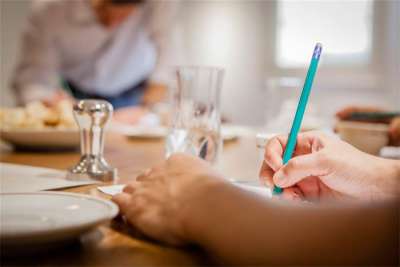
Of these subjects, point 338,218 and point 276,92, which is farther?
point 276,92

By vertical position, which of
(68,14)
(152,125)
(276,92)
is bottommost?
(152,125)

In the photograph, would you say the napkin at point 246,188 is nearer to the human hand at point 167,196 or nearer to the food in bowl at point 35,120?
the human hand at point 167,196

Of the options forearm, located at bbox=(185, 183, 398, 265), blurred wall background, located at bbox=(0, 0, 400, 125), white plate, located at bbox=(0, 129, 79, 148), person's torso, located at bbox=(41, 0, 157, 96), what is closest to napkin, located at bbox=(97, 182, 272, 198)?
forearm, located at bbox=(185, 183, 398, 265)

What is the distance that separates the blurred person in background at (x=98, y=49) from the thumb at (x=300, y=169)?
202 cm

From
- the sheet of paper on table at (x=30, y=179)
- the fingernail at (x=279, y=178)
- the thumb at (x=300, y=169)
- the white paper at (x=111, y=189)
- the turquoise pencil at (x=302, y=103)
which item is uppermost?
the turquoise pencil at (x=302, y=103)

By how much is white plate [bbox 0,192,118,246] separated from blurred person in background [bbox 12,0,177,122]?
6.54 feet

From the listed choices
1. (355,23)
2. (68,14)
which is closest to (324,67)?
(355,23)

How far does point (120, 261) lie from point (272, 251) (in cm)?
13

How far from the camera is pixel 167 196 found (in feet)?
1.49

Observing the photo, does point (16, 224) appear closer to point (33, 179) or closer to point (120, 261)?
point (120, 261)

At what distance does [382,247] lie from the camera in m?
0.30

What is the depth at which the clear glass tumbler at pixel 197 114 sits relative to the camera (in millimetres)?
889

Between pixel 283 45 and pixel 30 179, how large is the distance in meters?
3.42

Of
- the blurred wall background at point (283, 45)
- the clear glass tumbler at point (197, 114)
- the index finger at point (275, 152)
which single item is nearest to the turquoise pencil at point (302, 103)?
the index finger at point (275, 152)
